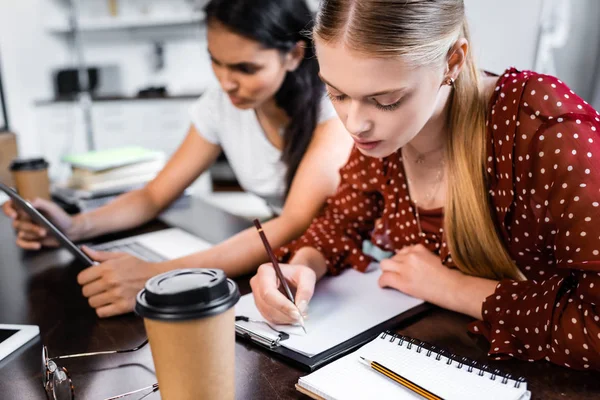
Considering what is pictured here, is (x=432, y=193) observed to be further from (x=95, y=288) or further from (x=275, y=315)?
(x=95, y=288)

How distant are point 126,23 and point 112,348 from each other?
167 inches

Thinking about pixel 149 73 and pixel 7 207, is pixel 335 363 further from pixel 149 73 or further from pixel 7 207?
pixel 149 73

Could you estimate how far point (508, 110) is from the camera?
0.81 metres

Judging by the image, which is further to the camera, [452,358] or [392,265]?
[392,265]

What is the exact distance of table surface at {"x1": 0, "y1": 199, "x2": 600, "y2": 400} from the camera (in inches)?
25.0

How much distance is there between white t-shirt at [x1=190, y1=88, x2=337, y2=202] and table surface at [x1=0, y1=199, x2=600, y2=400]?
62 cm

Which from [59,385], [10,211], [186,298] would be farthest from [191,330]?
[10,211]

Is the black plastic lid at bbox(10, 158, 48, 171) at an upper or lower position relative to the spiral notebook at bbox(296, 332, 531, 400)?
upper

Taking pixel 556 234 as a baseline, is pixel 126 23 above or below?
above

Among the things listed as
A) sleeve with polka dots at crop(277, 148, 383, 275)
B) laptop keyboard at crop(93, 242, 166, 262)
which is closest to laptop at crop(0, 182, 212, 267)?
laptop keyboard at crop(93, 242, 166, 262)

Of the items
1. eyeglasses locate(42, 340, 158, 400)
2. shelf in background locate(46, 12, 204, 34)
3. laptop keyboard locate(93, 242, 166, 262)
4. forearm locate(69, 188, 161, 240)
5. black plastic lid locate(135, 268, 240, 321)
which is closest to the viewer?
black plastic lid locate(135, 268, 240, 321)

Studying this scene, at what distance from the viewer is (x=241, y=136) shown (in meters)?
1.57

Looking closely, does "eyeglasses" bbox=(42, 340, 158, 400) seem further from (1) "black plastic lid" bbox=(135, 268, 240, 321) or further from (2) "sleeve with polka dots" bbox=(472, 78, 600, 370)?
(2) "sleeve with polka dots" bbox=(472, 78, 600, 370)

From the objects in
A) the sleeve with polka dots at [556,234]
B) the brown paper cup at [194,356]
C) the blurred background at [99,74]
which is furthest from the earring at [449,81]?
the blurred background at [99,74]
